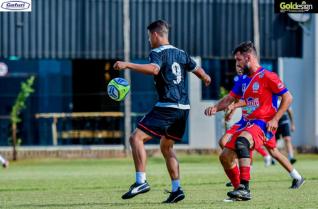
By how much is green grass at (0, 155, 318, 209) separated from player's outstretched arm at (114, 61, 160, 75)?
1.57m

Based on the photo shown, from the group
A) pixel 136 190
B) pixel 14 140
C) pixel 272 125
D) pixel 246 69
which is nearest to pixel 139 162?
pixel 136 190

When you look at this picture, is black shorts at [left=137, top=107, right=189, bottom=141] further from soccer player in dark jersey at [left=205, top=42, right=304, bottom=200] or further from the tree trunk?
the tree trunk

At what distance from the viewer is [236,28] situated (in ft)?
114

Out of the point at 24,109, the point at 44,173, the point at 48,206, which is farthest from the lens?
the point at 24,109

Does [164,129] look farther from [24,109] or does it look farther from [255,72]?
[24,109]

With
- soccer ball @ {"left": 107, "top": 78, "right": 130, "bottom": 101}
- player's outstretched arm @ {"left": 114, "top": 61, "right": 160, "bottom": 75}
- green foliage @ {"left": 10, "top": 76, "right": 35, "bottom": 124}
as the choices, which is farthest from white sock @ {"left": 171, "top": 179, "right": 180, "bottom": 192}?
green foliage @ {"left": 10, "top": 76, "right": 35, "bottom": 124}

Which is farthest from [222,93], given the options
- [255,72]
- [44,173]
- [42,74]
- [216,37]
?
[255,72]

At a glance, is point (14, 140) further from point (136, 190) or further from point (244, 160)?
point (244, 160)

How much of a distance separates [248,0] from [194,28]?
1.98m

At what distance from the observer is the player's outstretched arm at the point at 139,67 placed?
12.1 m

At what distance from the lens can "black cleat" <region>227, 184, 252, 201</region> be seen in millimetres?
12984

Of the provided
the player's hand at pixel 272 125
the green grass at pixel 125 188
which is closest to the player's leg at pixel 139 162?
the green grass at pixel 125 188

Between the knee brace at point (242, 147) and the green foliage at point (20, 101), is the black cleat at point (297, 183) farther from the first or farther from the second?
the green foliage at point (20, 101)

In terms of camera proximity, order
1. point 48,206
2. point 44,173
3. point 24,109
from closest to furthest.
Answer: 1. point 48,206
2. point 44,173
3. point 24,109
